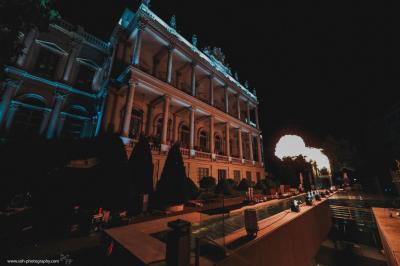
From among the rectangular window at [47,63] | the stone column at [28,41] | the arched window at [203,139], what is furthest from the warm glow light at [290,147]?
the stone column at [28,41]

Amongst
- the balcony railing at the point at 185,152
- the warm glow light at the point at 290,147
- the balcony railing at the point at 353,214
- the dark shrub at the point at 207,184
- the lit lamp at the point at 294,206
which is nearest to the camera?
the lit lamp at the point at 294,206

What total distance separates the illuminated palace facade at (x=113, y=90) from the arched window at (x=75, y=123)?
0.25 feet

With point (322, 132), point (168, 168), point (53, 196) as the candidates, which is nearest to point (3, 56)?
point (53, 196)

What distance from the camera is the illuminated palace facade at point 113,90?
43.7ft

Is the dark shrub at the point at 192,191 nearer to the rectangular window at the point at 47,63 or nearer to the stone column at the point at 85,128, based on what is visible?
the stone column at the point at 85,128

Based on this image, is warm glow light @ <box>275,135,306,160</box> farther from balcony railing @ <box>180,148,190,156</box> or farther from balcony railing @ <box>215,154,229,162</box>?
balcony railing @ <box>215,154,229,162</box>

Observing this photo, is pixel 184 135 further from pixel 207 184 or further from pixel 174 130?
pixel 207 184

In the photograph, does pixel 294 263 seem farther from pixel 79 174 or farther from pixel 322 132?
pixel 322 132

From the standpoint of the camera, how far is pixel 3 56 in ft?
23.0

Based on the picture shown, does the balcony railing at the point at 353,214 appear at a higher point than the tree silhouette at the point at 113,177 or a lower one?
lower

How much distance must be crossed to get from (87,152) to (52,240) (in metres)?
5.24

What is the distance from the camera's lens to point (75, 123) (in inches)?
609

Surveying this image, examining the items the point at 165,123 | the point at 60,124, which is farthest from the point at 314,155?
the point at 60,124

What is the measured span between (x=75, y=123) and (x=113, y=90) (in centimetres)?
513
